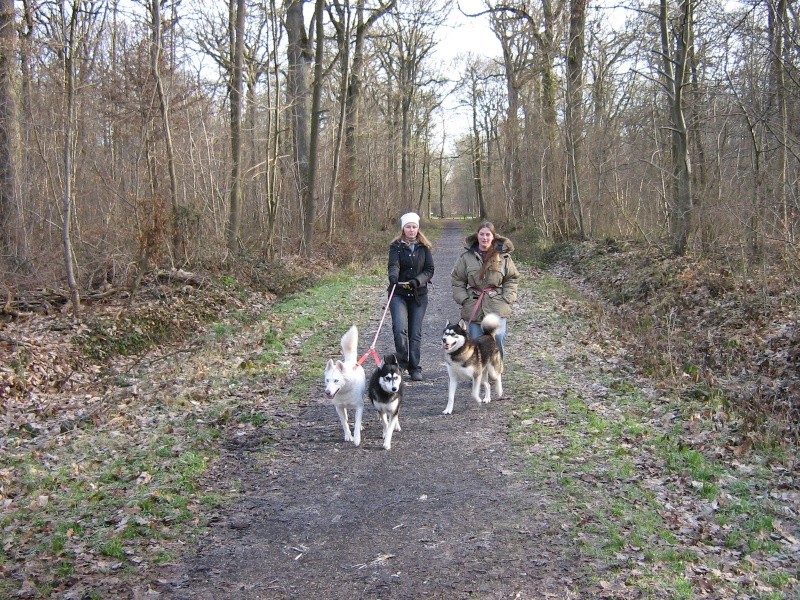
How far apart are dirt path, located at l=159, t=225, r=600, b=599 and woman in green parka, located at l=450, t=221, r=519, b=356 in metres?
1.37

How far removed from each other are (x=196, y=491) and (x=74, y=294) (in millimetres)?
7600

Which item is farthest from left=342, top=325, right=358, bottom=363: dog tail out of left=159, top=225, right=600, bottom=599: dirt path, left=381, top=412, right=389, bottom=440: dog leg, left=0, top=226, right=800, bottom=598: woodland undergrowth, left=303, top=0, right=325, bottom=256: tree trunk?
left=303, top=0, right=325, bottom=256: tree trunk

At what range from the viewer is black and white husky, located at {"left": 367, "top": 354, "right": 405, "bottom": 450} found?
6.55m

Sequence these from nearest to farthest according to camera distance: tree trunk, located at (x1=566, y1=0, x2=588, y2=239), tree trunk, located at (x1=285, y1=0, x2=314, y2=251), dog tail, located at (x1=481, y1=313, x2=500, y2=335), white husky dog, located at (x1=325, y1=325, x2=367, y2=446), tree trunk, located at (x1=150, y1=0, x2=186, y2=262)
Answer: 1. white husky dog, located at (x1=325, y1=325, x2=367, y2=446)
2. dog tail, located at (x1=481, y1=313, x2=500, y2=335)
3. tree trunk, located at (x1=150, y1=0, x2=186, y2=262)
4. tree trunk, located at (x1=285, y1=0, x2=314, y2=251)
5. tree trunk, located at (x1=566, y1=0, x2=588, y2=239)

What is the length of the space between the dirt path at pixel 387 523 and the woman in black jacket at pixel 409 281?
156 cm

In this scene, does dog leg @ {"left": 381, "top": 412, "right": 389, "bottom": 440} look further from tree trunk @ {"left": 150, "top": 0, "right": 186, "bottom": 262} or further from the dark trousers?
tree trunk @ {"left": 150, "top": 0, "right": 186, "bottom": 262}

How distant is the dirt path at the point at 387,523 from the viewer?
420 cm

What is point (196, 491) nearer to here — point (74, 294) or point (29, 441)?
point (29, 441)

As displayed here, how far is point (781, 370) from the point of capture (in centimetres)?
799

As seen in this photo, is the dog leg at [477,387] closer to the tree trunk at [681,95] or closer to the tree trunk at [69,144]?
the tree trunk at [69,144]

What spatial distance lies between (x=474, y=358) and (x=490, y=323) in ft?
1.81

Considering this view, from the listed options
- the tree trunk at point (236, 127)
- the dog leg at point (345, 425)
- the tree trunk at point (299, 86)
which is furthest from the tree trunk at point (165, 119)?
the dog leg at point (345, 425)

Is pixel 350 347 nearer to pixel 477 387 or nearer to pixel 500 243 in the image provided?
pixel 477 387

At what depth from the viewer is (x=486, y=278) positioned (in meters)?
8.09
